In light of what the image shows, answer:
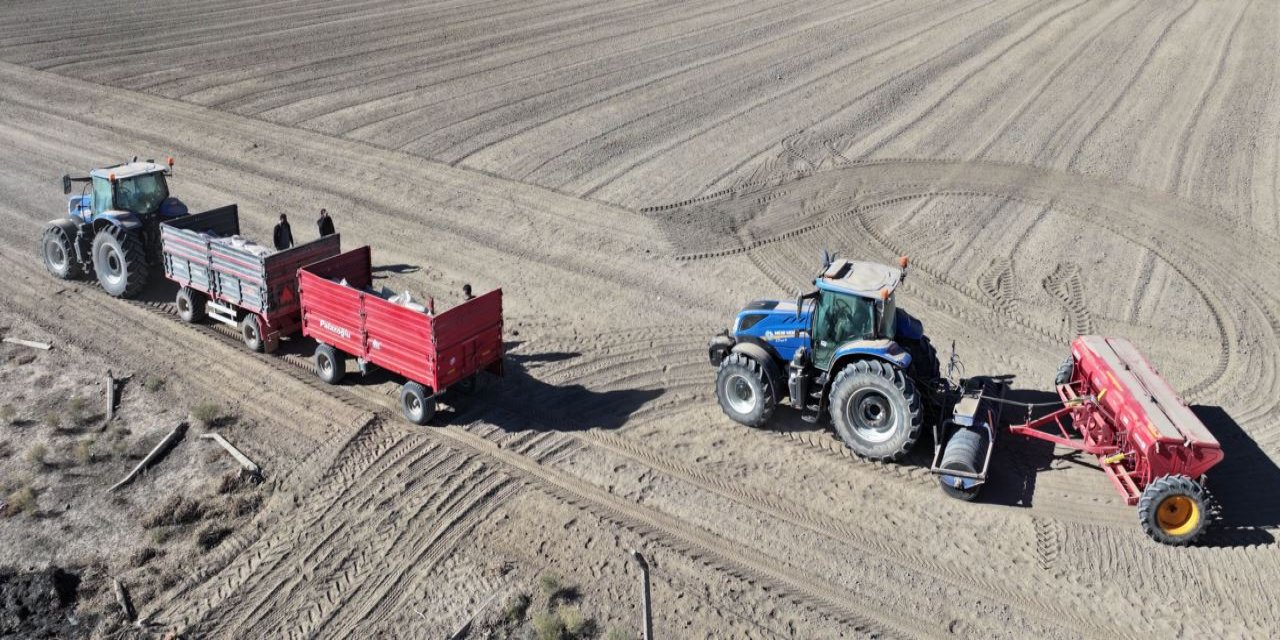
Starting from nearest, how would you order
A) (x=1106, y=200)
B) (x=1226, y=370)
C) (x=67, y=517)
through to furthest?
(x=67, y=517) → (x=1226, y=370) → (x=1106, y=200)

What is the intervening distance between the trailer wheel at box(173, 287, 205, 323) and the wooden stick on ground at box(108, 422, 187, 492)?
10.00 ft

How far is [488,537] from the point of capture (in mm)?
11281

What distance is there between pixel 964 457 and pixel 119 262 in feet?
43.2

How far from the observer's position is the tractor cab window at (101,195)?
16.5 meters

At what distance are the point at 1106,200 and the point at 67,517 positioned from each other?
1879cm


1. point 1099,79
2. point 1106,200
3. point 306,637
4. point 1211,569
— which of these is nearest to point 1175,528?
point 1211,569

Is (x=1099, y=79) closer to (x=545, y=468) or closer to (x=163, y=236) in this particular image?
(x=545, y=468)

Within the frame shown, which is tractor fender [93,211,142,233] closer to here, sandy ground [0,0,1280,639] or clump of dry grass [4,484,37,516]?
sandy ground [0,0,1280,639]

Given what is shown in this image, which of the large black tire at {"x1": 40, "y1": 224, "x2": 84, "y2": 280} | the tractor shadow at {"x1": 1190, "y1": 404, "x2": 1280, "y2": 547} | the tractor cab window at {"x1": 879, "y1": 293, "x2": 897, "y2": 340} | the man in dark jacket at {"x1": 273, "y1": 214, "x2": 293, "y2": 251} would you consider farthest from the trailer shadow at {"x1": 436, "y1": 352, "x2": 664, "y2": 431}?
the large black tire at {"x1": 40, "y1": 224, "x2": 84, "y2": 280}

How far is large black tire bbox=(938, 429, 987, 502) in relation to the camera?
11.6 meters

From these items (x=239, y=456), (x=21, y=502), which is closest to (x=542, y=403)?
(x=239, y=456)

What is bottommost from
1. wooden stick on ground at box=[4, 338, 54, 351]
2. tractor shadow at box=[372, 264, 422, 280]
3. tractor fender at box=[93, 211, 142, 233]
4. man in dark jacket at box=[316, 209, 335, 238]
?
wooden stick on ground at box=[4, 338, 54, 351]

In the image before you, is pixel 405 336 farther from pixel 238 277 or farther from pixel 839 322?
pixel 839 322

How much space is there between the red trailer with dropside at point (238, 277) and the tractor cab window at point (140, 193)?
1.05 meters
